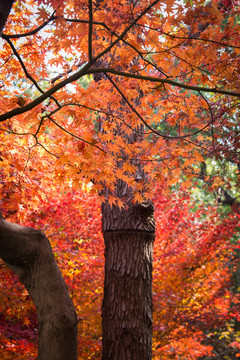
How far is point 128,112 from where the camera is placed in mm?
→ 4219

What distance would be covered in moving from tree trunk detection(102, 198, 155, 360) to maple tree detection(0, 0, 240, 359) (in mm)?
12

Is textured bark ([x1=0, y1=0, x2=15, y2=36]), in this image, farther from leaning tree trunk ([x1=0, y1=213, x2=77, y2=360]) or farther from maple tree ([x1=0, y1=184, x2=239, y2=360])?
maple tree ([x1=0, y1=184, x2=239, y2=360])

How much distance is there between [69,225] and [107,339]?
12.3 ft

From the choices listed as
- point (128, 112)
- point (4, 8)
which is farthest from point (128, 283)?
point (4, 8)

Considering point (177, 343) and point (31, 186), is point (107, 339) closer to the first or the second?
point (31, 186)

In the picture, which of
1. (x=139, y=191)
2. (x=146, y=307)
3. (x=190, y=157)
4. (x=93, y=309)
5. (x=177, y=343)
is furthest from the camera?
(x=177, y=343)

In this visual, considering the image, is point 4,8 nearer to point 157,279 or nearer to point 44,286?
point 44,286

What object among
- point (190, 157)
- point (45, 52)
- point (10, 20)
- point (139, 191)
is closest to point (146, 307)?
point (139, 191)

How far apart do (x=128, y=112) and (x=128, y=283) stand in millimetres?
2110

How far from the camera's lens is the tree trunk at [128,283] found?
3.91 m

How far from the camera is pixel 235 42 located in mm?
3258

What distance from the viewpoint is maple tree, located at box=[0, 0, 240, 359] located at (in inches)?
124

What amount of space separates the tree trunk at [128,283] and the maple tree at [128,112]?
1 cm

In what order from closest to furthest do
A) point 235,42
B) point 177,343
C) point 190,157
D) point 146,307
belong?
point 235,42, point 190,157, point 146,307, point 177,343
